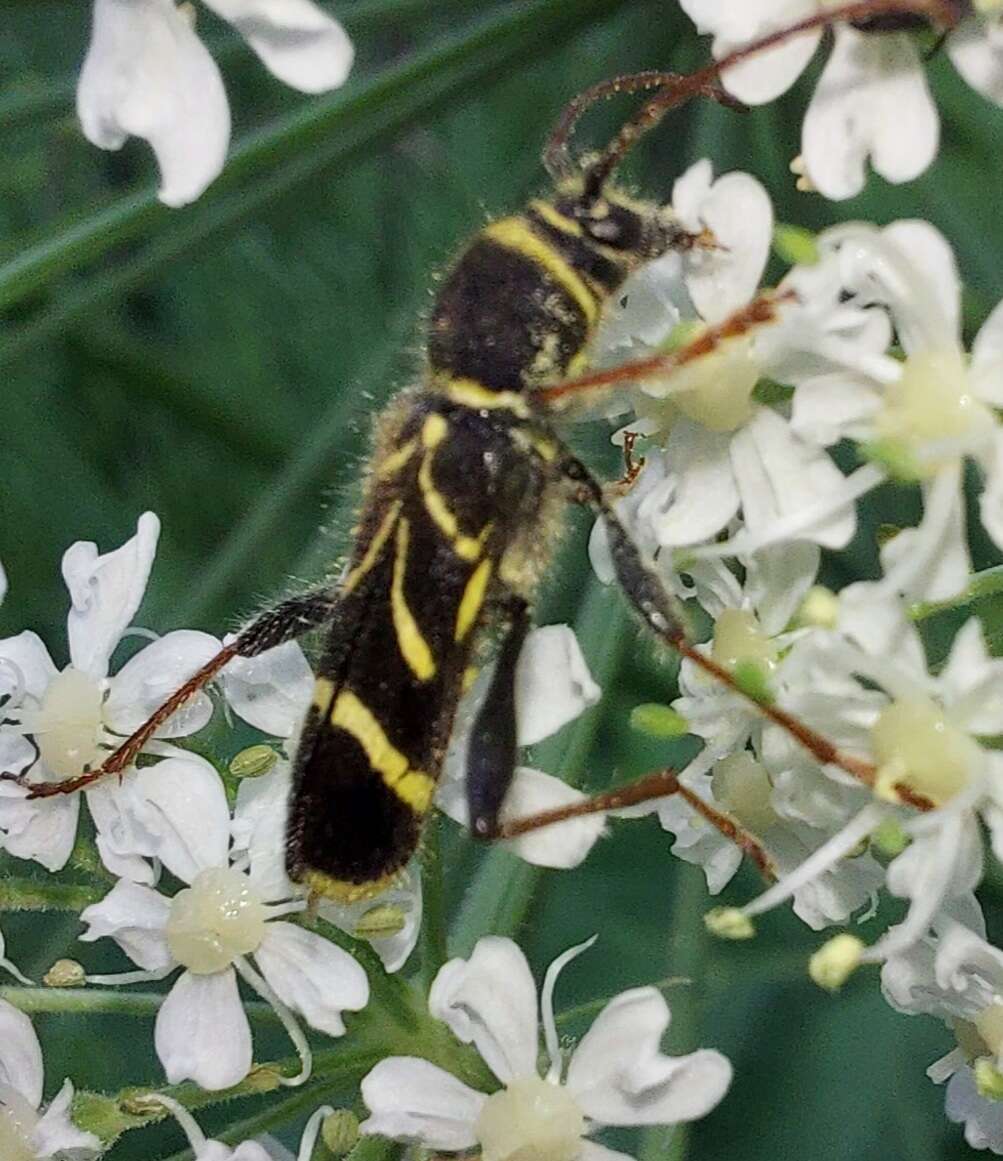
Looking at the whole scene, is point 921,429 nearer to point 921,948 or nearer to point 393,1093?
point 921,948

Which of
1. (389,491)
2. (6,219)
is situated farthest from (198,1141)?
(6,219)

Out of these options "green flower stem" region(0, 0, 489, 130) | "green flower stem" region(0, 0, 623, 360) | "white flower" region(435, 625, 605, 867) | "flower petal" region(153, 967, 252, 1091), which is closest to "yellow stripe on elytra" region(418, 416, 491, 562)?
"white flower" region(435, 625, 605, 867)

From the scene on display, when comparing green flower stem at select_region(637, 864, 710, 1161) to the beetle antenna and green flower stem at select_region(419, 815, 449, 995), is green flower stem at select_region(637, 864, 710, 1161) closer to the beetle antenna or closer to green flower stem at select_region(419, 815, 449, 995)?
green flower stem at select_region(419, 815, 449, 995)

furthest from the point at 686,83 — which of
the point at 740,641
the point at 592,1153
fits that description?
the point at 592,1153

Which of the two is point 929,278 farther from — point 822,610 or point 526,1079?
point 526,1079

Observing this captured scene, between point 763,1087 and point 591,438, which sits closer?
point 591,438

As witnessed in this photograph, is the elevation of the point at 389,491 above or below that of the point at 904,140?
below

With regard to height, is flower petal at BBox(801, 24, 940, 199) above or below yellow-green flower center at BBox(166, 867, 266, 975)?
above
